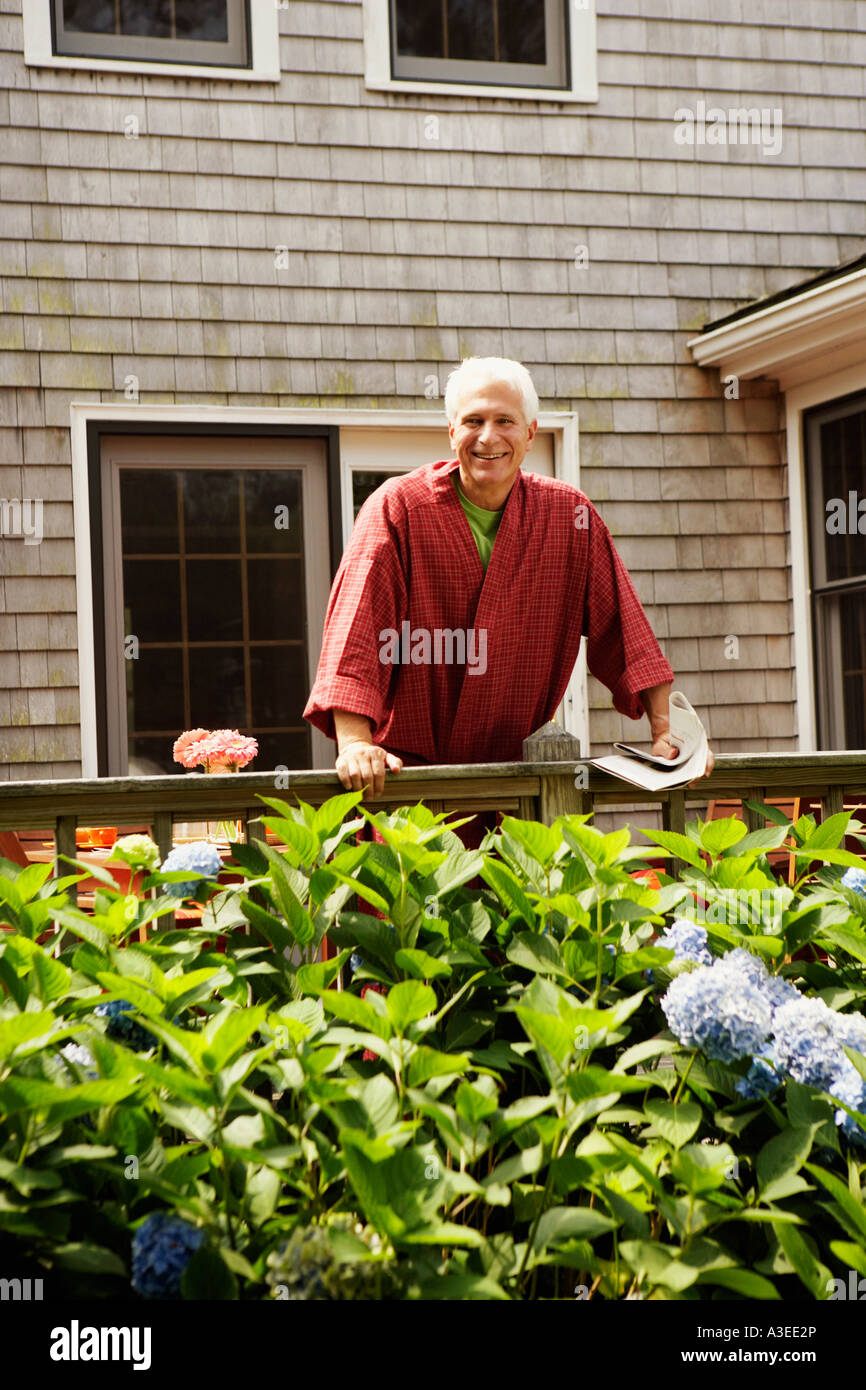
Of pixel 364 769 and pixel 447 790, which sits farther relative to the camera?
pixel 447 790

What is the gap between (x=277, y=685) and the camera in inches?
194

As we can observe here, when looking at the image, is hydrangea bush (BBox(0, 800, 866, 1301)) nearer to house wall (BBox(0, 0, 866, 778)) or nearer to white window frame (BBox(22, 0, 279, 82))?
house wall (BBox(0, 0, 866, 778))

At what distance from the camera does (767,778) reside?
2154 mm

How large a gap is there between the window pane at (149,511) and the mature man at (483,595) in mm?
2595

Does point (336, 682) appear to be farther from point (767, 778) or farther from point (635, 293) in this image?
point (635, 293)

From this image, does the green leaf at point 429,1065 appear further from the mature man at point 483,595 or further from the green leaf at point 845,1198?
the mature man at point 483,595

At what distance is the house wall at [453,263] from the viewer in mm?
4672

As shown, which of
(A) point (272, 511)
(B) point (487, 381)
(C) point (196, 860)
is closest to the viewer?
(C) point (196, 860)

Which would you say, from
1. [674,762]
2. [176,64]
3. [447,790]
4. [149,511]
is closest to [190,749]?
[149,511]

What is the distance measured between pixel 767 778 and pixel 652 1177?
1.30m

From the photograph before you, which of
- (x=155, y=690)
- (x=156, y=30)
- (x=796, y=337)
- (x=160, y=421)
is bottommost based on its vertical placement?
(x=155, y=690)

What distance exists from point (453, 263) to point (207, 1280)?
4.65 meters

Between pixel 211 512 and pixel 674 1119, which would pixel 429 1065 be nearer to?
pixel 674 1119
